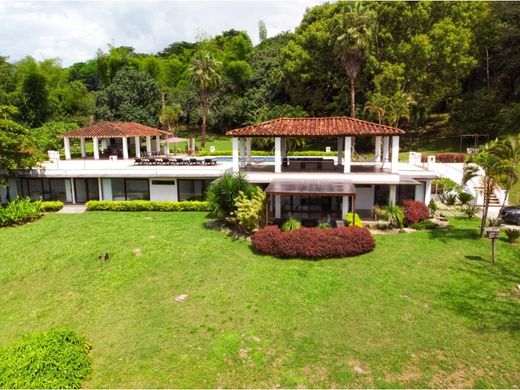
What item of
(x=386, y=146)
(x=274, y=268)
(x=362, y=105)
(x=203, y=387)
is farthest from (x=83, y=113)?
(x=203, y=387)

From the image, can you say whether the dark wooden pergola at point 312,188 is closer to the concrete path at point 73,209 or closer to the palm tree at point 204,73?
the concrete path at point 73,209

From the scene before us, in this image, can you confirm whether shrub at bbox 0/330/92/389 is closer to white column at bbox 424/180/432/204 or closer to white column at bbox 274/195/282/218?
white column at bbox 274/195/282/218

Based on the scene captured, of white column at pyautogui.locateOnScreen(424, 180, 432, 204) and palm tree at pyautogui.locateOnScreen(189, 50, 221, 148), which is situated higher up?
palm tree at pyautogui.locateOnScreen(189, 50, 221, 148)

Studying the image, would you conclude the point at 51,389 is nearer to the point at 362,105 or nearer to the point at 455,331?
the point at 455,331

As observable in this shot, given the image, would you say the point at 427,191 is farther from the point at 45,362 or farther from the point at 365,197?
the point at 45,362

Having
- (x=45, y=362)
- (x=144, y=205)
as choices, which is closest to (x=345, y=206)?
(x=144, y=205)

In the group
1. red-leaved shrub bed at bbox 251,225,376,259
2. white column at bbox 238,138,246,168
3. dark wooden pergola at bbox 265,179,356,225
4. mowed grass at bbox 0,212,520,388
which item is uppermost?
white column at bbox 238,138,246,168

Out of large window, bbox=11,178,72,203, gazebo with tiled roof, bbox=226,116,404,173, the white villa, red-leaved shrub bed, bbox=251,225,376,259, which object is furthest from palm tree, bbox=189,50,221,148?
red-leaved shrub bed, bbox=251,225,376,259
